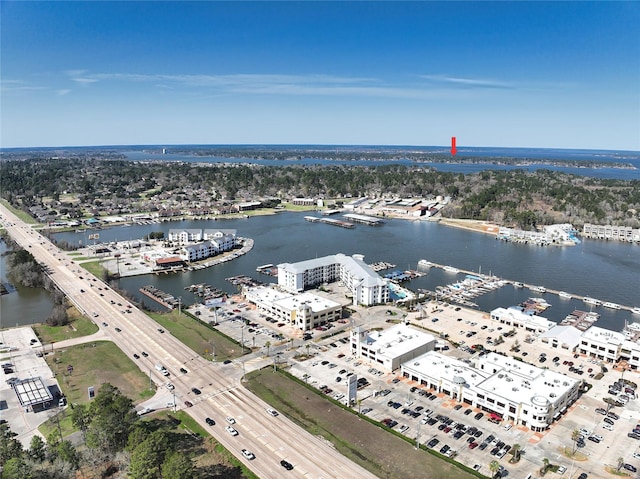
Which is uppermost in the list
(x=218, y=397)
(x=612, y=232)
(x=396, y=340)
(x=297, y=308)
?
(x=612, y=232)

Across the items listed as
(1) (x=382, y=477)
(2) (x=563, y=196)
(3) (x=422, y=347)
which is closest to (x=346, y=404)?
(1) (x=382, y=477)

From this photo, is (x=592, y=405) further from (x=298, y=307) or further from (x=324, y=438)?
(x=298, y=307)

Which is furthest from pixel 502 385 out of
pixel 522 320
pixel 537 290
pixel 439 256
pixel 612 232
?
pixel 612 232

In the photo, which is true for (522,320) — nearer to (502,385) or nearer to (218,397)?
(502,385)

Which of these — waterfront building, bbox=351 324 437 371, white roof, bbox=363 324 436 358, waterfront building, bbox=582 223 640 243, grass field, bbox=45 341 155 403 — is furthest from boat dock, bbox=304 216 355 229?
grass field, bbox=45 341 155 403

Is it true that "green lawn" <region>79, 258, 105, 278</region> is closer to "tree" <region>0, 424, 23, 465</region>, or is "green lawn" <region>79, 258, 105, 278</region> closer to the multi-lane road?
the multi-lane road

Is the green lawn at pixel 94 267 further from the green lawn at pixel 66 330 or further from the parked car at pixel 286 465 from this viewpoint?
the parked car at pixel 286 465
